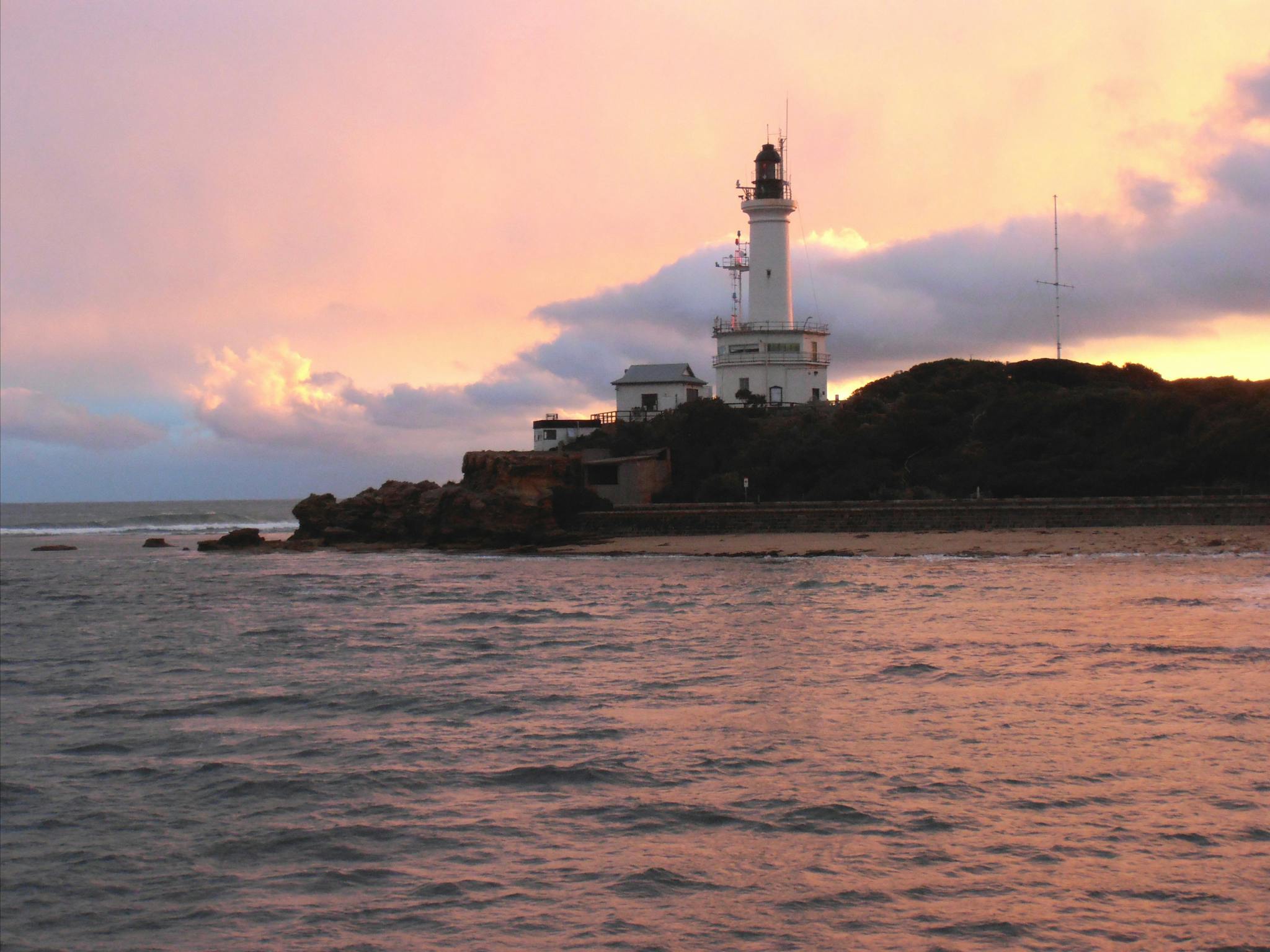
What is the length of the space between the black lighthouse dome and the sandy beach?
60.5ft

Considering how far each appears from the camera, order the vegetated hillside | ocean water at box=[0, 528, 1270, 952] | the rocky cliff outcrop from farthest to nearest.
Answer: the rocky cliff outcrop → the vegetated hillside → ocean water at box=[0, 528, 1270, 952]

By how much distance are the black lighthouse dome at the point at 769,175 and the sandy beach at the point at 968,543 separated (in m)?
18.4

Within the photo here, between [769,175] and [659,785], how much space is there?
141 feet

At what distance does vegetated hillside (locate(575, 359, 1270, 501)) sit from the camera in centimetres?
3334

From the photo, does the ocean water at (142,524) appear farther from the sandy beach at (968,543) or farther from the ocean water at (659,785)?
the ocean water at (659,785)

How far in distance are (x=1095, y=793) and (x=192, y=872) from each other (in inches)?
236

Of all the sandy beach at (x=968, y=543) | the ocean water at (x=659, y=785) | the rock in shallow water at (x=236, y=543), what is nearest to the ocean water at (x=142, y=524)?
the rock in shallow water at (x=236, y=543)

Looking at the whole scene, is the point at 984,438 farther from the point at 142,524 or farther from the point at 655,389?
the point at 142,524

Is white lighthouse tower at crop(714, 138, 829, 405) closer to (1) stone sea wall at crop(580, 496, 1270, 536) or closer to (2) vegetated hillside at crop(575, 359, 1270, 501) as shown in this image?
(2) vegetated hillside at crop(575, 359, 1270, 501)

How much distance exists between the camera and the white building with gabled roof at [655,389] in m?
50.8

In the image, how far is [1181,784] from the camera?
8422 mm

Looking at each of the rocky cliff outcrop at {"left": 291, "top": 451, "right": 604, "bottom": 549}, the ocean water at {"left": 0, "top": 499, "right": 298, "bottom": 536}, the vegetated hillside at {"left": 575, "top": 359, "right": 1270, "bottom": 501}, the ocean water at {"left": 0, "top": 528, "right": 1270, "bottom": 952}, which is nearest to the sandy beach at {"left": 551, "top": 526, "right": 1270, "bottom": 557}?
the rocky cliff outcrop at {"left": 291, "top": 451, "right": 604, "bottom": 549}

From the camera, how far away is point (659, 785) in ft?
29.0

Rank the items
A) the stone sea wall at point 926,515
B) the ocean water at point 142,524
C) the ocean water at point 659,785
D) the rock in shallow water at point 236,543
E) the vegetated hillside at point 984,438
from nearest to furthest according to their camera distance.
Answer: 1. the ocean water at point 659,785
2. the stone sea wall at point 926,515
3. the vegetated hillside at point 984,438
4. the rock in shallow water at point 236,543
5. the ocean water at point 142,524
